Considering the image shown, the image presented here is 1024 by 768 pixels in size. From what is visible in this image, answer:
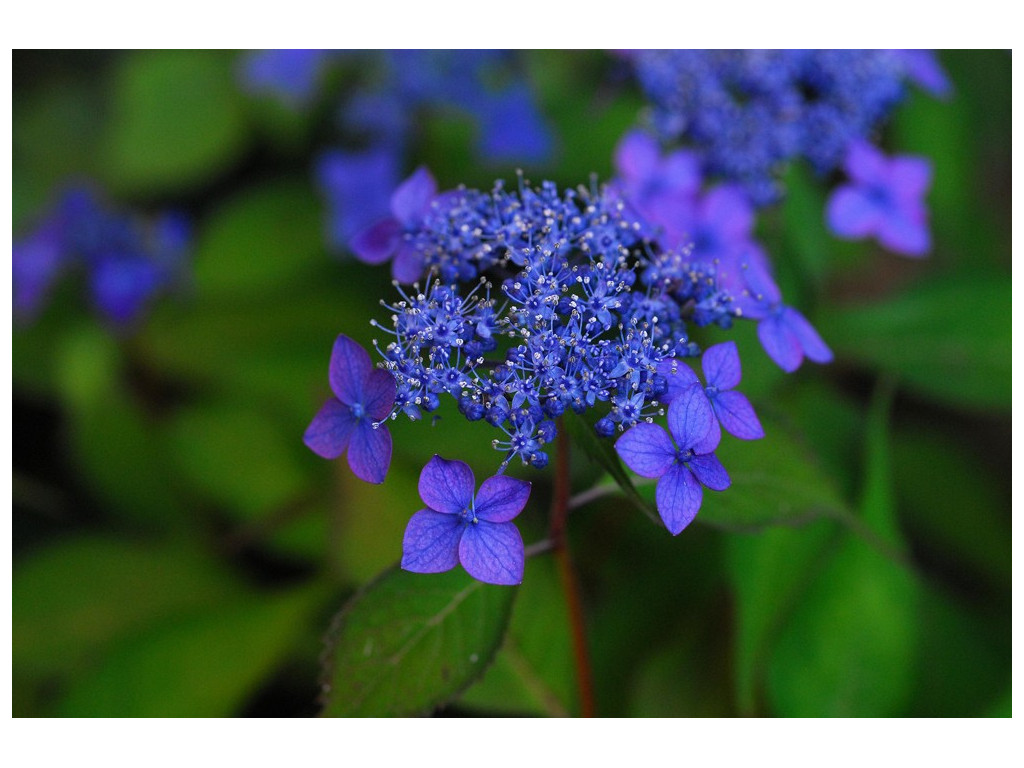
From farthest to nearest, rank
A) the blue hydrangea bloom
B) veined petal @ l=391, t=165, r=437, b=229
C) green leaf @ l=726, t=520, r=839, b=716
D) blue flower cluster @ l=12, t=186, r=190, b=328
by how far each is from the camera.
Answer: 1. blue flower cluster @ l=12, t=186, r=190, b=328
2. the blue hydrangea bloom
3. green leaf @ l=726, t=520, r=839, b=716
4. veined petal @ l=391, t=165, r=437, b=229

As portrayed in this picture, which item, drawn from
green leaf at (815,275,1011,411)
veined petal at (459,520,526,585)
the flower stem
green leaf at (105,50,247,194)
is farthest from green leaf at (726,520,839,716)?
green leaf at (105,50,247,194)

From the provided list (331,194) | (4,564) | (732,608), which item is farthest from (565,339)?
(331,194)

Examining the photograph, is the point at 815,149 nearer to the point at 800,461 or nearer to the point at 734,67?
the point at 734,67

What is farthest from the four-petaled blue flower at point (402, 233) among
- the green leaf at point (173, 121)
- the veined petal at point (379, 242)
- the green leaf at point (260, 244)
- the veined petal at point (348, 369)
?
the green leaf at point (173, 121)

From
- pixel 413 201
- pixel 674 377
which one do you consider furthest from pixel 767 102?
pixel 674 377

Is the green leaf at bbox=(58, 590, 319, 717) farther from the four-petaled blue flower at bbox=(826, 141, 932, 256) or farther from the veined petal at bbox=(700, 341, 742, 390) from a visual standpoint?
the four-petaled blue flower at bbox=(826, 141, 932, 256)

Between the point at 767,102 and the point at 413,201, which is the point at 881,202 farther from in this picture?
the point at 413,201

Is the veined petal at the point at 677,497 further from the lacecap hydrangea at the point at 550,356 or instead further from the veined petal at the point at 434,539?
the veined petal at the point at 434,539
